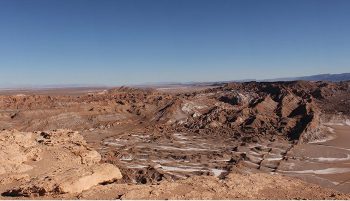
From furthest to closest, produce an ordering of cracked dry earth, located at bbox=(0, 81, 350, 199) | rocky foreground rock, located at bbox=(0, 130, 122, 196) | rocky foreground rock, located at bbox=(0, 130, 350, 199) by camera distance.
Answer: cracked dry earth, located at bbox=(0, 81, 350, 199), rocky foreground rock, located at bbox=(0, 130, 122, 196), rocky foreground rock, located at bbox=(0, 130, 350, 199)

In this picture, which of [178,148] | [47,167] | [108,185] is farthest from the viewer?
[178,148]

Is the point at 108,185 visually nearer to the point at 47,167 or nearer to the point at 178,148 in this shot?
the point at 47,167

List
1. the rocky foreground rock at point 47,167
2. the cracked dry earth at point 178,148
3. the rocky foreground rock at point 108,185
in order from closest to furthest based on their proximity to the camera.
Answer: the rocky foreground rock at point 108,185
the rocky foreground rock at point 47,167
the cracked dry earth at point 178,148

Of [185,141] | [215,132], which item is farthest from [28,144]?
[215,132]

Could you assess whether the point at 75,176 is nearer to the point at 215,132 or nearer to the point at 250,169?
the point at 250,169

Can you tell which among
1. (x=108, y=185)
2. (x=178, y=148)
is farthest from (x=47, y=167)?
(x=178, y=148)
